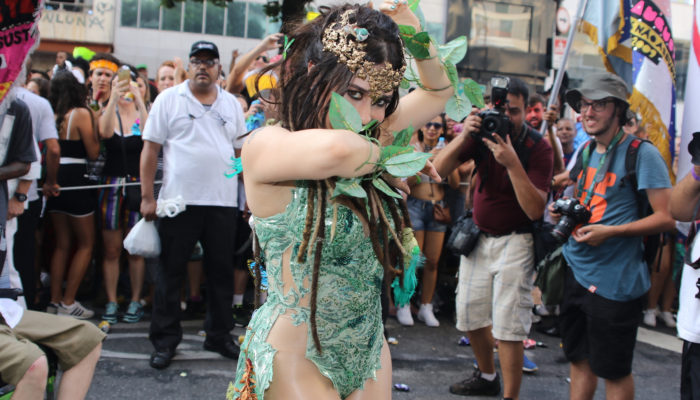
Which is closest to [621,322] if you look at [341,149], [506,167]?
[506,167]

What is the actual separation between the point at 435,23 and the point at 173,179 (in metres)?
19.4

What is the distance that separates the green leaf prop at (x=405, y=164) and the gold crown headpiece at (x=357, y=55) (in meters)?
0.21

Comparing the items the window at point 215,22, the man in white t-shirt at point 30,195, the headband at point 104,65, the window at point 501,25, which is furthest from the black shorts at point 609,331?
the window at point 215,22

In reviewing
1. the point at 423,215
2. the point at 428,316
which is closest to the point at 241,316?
the point at 428,316

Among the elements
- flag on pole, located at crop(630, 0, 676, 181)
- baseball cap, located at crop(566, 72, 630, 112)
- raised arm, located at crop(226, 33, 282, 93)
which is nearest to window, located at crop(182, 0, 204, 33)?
raised arm, located at crop(226, 33, 282, 93)

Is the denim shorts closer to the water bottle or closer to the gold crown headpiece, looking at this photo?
the water bottle

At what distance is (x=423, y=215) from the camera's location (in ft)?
21.9

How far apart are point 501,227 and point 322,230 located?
263 cm

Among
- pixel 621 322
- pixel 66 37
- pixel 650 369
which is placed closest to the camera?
pixel 621 322

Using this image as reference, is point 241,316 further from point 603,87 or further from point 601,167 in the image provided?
point 603,87

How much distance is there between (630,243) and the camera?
376cm

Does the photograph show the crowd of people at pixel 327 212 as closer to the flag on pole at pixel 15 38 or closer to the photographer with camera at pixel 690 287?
the photographer with camera at pixel 690 287

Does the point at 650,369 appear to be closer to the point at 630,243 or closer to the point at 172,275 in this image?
the point at 630,243

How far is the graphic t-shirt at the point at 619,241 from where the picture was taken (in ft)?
11.9
